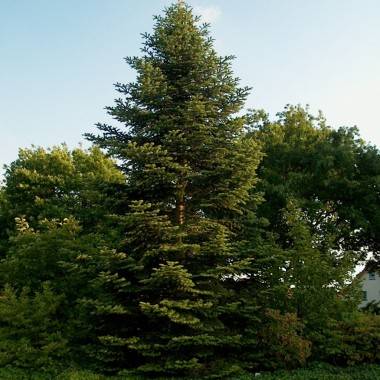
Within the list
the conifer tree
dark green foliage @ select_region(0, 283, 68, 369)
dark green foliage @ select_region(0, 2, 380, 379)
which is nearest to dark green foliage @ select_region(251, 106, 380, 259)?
dark green foliage @ select_region(0, 2, 380, 379)

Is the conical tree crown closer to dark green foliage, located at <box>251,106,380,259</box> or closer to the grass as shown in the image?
the grass

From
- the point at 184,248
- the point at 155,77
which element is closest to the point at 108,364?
the point at 184,248

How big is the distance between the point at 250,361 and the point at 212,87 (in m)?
8.56

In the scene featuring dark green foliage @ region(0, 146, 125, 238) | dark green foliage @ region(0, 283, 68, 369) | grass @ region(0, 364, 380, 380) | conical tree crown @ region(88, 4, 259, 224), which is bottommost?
grass @ region(0, 364, 380, 380)

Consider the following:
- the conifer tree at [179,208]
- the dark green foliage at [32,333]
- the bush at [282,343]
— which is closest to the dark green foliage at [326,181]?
the conifer tree at [179,208]

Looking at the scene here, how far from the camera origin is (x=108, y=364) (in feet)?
47.9

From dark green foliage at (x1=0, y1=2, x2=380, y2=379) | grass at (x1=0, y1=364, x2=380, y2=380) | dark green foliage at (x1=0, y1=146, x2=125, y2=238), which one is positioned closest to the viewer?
grass at (x1=0, y1=364, x2=380, y2=380)

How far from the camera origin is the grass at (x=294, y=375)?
1346 cm

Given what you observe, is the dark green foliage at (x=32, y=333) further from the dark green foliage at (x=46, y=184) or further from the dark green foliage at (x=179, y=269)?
the dark green foliage at (x=46, y=184)

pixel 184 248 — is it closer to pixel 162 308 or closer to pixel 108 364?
pixel 162 308

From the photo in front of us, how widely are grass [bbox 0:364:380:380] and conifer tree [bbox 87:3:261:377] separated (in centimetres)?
89

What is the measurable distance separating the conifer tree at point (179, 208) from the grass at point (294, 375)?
2.92ft

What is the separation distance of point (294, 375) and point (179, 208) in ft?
19.1

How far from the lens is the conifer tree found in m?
14.1
